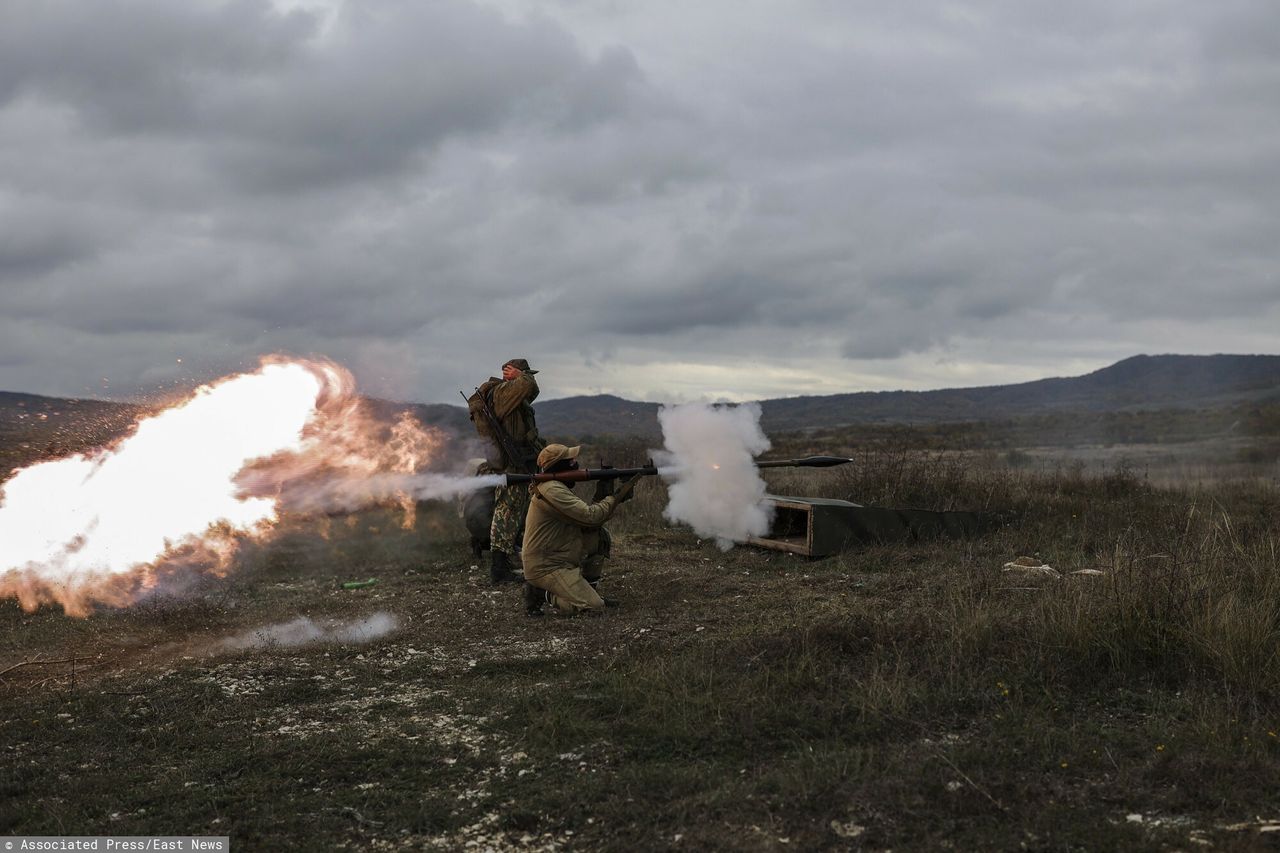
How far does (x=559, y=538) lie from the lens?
893 centimetres

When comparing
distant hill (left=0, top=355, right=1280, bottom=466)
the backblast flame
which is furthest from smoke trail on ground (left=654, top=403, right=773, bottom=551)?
distant hill (left=0, top=355, right=1280, bottom=466)

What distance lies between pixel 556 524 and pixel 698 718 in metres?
3.76

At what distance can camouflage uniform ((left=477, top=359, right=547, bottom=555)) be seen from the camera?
33.8ft

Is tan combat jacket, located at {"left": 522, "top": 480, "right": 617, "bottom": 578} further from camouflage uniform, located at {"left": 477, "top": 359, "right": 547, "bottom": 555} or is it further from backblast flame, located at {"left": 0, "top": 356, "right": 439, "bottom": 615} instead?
backblast flame, located at {"left": 0, "top": 356, "right": 439, "bottom": 615}

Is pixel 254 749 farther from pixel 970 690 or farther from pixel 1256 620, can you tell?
pixel 1256 620

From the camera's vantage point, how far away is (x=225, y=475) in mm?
10195

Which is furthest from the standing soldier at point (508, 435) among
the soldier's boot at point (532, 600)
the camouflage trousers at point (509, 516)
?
the soldier's boot at point (532, 600)

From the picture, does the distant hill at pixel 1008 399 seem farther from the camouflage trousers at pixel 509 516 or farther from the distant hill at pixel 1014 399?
the camouflage trousers at pixel 509 516

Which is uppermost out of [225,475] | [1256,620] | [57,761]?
[225,475]

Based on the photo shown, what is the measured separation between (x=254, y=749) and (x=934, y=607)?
5.33 meters

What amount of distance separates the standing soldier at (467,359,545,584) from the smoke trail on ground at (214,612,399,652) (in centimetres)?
177

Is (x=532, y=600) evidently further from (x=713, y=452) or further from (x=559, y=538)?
(x=713, y=452)

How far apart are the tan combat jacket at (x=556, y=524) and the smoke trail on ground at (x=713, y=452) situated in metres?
1.41

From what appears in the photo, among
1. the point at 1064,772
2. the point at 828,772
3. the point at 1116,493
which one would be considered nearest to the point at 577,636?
the point at 828,772
